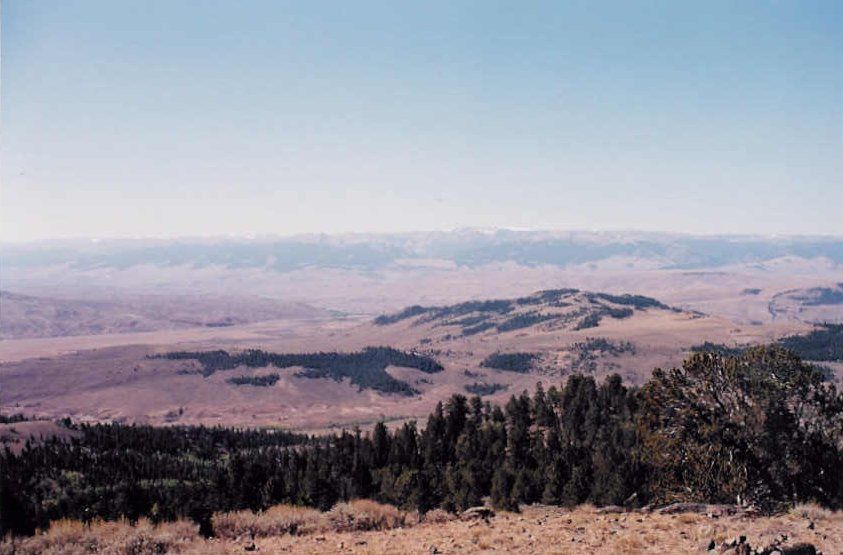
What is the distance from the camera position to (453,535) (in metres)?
27.7

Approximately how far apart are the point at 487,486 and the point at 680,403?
24.6m

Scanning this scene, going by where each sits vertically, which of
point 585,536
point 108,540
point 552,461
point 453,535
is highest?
point 585,536

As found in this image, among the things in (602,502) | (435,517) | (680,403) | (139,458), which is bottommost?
(139,458)

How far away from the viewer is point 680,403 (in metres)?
34.6

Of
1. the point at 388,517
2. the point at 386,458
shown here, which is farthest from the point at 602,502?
the point at 386,458

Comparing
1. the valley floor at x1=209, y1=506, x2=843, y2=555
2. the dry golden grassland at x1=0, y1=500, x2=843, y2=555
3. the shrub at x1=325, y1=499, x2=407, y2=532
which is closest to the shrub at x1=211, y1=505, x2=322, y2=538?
the dry golden grassland at x1=0, y1=500, x2=843, y2=555

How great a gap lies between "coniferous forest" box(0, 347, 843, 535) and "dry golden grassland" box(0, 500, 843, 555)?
8.38 ft

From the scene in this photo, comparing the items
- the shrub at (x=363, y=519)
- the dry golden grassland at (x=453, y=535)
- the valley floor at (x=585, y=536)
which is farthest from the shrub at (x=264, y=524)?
the valley floor at (x=585, y=536)

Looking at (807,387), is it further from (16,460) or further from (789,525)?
(16,460)

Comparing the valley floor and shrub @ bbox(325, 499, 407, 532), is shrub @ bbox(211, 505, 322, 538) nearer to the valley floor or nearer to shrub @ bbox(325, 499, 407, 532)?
shrub @ bbox(325, 499, 407, 532)

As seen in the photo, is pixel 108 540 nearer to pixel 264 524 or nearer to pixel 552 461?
pixel 264 524

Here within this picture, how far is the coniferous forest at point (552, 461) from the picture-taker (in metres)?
33.4

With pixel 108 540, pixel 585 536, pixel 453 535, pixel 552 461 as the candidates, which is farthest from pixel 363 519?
pixel 552 461

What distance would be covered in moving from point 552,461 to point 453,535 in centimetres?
3091
